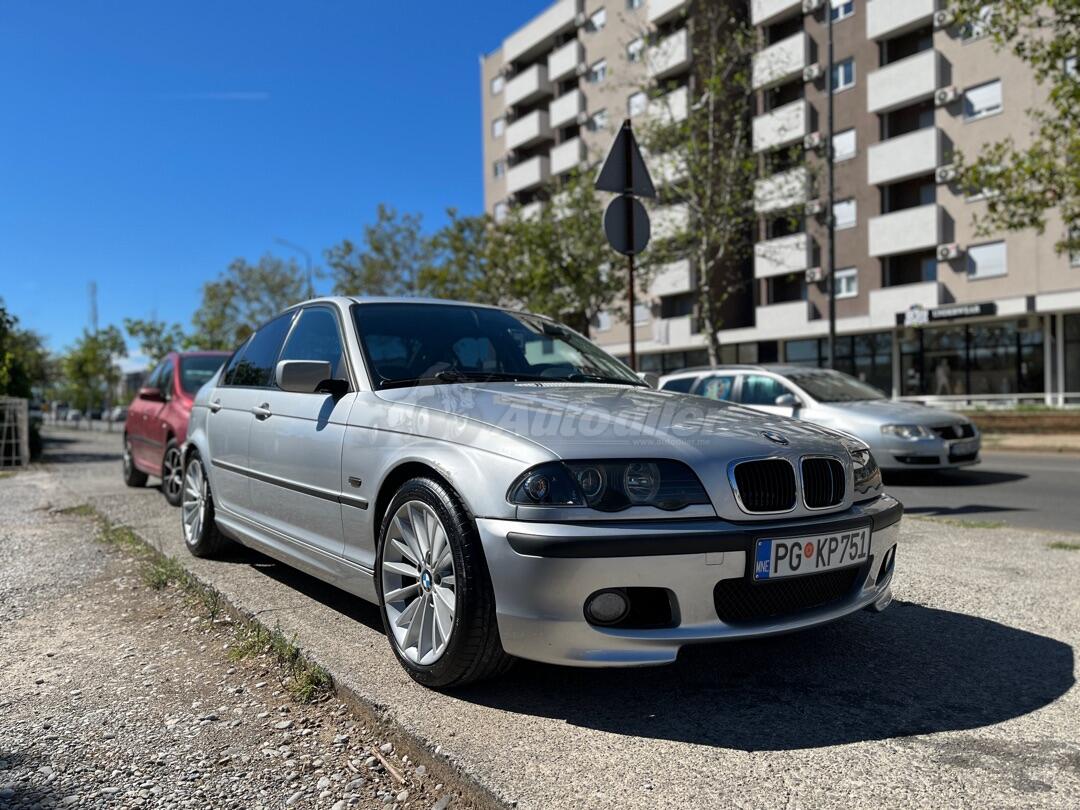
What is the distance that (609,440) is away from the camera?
8.98 ft

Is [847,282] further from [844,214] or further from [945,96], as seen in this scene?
[945,96]

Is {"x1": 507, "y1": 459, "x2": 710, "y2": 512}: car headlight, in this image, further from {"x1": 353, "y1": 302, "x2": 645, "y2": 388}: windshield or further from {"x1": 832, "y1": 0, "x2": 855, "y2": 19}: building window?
{"x1": 832, "y1": 0, "x2": 855, "y2": 19}: building window

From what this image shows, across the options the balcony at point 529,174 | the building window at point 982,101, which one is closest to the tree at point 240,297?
the balcony at point 529,174

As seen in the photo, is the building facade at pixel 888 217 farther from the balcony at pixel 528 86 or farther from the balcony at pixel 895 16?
the balcony at pixel 528 86

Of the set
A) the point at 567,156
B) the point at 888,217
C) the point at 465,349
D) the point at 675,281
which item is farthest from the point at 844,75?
the point at 465,349

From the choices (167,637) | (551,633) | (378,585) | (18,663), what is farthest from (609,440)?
(18,663)

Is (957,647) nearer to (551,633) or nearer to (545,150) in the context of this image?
(551,633)

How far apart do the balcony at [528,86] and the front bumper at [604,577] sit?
45446 millimetres

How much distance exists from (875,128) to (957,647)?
30738 millimetres

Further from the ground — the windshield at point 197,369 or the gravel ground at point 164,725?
the windshield at point 197,369

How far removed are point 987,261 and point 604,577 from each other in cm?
2869

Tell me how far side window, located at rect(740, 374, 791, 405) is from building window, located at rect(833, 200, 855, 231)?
2288 centimetres

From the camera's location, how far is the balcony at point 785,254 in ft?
104

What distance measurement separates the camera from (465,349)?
3926 millimetres
